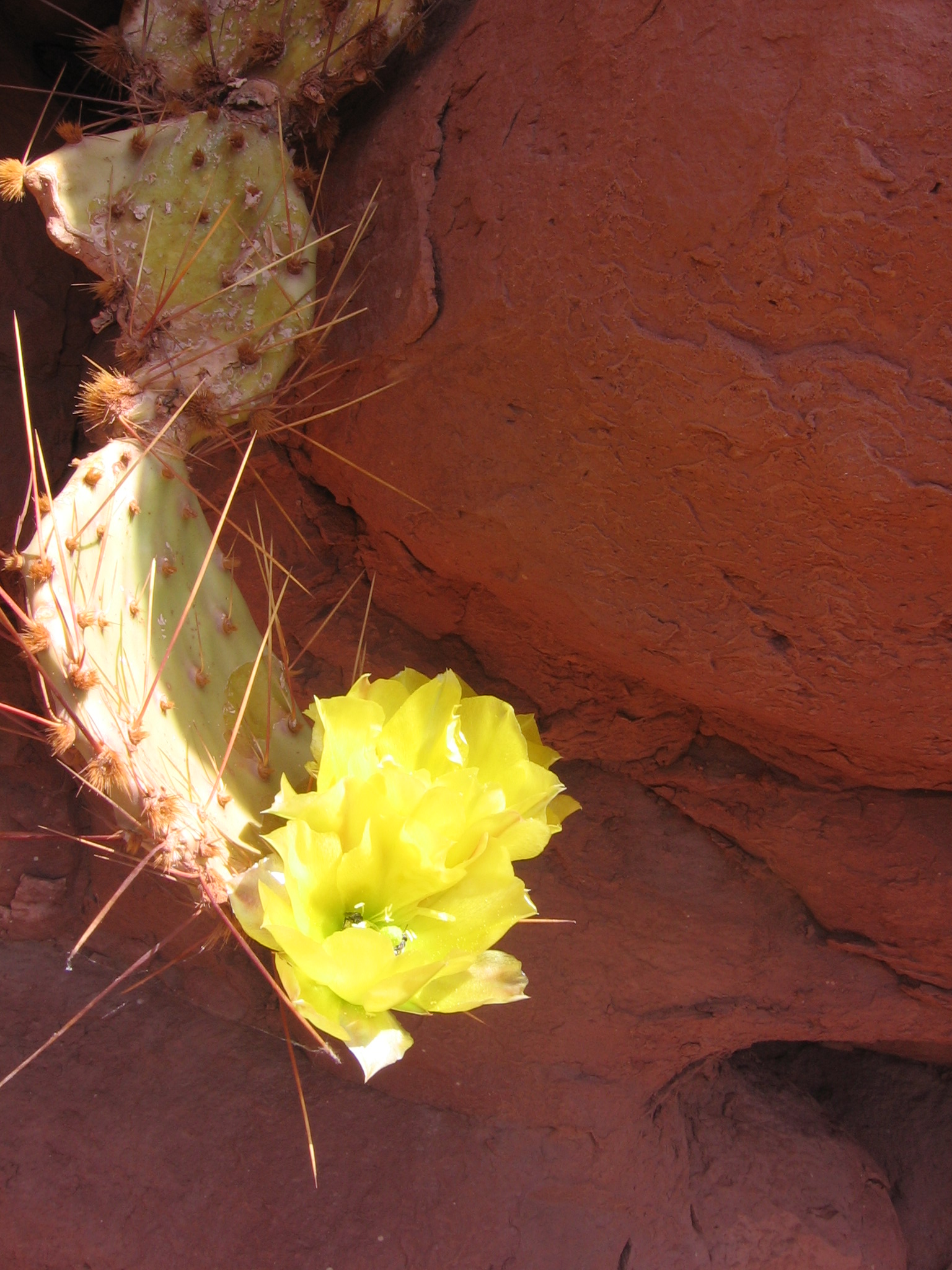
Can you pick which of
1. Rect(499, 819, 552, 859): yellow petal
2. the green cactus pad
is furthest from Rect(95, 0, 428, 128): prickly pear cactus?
Rect(499, 819, 552, 859): yellow petal

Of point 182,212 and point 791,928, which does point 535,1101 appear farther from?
point 182,212

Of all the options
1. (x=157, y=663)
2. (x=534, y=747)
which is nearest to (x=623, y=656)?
(x=534, y=747)

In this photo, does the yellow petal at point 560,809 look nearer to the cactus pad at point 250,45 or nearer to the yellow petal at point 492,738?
the yellow petal at point 492,738

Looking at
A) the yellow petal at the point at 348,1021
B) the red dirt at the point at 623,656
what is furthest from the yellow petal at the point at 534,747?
the yellow petal at the point at 348,1021

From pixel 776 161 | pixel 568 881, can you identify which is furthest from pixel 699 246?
pixel 568 881

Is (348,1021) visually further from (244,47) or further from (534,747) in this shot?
(244,47)

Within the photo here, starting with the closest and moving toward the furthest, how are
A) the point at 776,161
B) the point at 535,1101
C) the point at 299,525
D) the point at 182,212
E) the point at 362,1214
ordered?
the point at 776,161 → the point at 182,212 → the point at 299,525 → the point at 362,1214 → the point at 535,1101

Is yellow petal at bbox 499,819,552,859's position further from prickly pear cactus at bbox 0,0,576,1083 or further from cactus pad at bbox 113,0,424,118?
cactus pad at bbox 113,0,424,118
